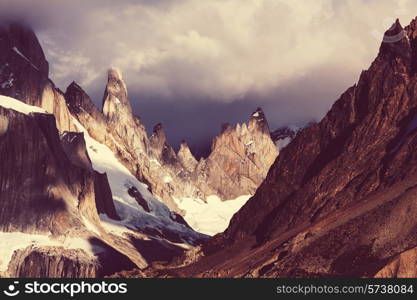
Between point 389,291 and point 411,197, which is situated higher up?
point 411,197

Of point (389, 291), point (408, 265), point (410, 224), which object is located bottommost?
point (389, 291)

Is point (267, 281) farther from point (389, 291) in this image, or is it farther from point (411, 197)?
point (411, 197)

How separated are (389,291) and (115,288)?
27857 millimetres

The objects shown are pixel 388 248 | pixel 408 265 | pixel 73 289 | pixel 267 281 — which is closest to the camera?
pixel 73 289

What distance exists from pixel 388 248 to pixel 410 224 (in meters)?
6.00

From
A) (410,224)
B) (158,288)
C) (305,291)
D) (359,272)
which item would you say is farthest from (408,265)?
(158,288)

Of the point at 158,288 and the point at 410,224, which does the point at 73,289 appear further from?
the point at 410,224

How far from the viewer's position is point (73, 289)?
5182 inches

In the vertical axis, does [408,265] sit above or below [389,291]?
above

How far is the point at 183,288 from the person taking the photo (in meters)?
136

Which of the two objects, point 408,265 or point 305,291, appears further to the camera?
point 408,265

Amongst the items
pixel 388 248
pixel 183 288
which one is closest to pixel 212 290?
pixel 183 288

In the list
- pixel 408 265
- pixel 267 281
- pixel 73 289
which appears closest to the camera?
pixel 73 289

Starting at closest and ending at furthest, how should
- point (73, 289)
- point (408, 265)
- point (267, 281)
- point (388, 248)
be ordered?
point (73, 289) < point (267, 281) < point (408, 265) < point (388, 248)
